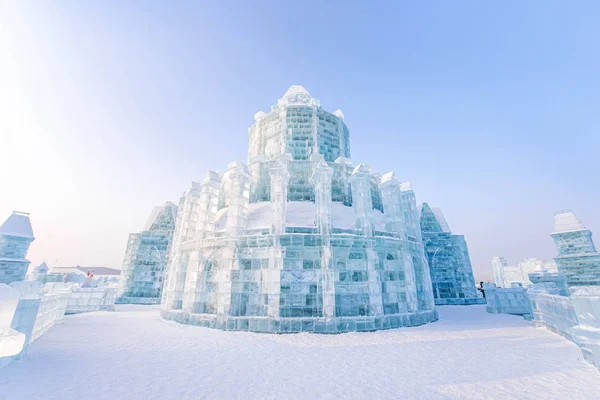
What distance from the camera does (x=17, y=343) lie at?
18.0 ft

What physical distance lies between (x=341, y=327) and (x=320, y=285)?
6.78 feet

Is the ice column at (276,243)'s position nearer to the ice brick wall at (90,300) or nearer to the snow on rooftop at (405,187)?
the snow on rooftop at (405,187)

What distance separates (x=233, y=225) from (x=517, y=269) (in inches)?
2349

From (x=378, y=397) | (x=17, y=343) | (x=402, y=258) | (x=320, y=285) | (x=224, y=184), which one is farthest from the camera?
(x=224, y=184)

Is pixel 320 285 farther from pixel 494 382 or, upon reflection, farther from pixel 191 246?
pixel 191 246

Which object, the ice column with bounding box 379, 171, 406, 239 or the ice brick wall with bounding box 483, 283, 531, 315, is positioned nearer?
the ice column with bounding box 379, 171, 406, 239

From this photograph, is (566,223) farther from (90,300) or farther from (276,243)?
(90,300)

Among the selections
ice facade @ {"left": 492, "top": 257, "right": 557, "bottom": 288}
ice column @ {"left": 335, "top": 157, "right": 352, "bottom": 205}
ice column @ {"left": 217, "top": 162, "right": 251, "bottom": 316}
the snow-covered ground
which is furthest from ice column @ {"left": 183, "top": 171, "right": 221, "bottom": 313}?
ice facade @ {"left": 492, "top": 257, "right": 557, "bottom": 288}

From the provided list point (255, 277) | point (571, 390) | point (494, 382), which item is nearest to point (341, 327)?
point (255, 277)

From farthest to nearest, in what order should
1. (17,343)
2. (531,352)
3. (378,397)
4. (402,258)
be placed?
(402,258) → (531,352) → (17,343) → (378,397)

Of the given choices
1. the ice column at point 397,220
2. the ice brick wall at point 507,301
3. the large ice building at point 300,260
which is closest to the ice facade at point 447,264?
the ice brick wall at point 507,301

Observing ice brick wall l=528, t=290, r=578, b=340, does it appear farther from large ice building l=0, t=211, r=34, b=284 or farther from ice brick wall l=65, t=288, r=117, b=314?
large ice building l=0, t=211, r=34, b=284

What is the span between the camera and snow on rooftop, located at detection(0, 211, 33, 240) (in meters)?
24.4

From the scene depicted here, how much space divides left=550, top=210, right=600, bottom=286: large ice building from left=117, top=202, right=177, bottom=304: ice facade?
40419 millimetres
